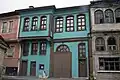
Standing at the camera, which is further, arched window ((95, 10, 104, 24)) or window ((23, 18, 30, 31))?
window ((23, 18, 30, 31))

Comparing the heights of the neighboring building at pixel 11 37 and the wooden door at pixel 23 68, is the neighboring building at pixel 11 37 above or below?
above

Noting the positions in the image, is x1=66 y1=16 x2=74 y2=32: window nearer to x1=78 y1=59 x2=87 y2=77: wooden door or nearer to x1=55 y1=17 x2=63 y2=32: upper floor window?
x1=55 y1=17 x2=63 y2=32: upper floor window

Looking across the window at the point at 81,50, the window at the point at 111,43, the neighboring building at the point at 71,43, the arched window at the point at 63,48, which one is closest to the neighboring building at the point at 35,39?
the neighboring building at the point at 71,43

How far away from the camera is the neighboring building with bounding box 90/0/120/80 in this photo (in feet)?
63.2

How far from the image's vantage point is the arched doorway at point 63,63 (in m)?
20.8

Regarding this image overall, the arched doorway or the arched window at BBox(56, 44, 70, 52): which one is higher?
the arched window at BBox(56, 44, 70, 52)

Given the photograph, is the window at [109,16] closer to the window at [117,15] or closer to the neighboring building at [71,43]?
the window at [117,15]

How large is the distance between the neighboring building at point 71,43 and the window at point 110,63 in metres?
1.77

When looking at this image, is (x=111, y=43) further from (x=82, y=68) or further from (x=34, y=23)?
(x=34, y=23)

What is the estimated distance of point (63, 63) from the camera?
21125 mm

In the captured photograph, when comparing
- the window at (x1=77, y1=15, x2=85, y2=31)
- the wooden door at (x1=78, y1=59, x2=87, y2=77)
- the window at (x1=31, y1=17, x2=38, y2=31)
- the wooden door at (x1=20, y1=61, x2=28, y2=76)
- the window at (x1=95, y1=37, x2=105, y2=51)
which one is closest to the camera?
the window at (x1=95, y1=37, x2=105, y2=51)

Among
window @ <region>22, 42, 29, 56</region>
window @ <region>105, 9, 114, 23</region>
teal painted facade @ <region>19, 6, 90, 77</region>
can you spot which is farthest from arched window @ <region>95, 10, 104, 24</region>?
window @ <region>22, 42, 29, 56</region>

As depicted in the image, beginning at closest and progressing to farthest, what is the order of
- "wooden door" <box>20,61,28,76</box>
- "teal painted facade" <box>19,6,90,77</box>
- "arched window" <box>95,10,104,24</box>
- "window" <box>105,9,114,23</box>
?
1. "window" <box>105,9,114,23</box>
2. "arched window" <box>95,10,104,24</box>
3. "teal painted facade" <box>19,6,90,77</box>
4. "wooden door" <box>20,61,28,76</box>

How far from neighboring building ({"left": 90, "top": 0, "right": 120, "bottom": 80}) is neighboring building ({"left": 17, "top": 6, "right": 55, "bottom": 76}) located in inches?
227
